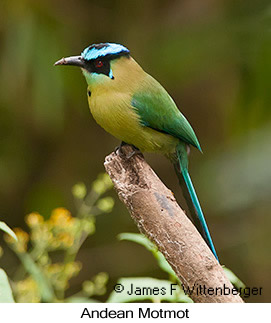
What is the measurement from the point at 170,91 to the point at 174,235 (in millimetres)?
3275

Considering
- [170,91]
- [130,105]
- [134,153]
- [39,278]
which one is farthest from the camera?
[170,91]

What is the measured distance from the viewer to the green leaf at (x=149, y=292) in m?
2.03

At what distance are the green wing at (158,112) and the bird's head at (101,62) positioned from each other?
5.3 inches

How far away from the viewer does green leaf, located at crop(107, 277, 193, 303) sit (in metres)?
2.03

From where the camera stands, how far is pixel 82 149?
530 centimetres

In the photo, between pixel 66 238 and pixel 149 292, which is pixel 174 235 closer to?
pixel 149 292

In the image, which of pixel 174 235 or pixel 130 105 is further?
pixel 130 105

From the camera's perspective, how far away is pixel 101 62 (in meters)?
2.71

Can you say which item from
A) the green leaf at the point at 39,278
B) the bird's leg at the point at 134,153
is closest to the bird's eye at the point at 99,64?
the bird's leg at the point at 134,153

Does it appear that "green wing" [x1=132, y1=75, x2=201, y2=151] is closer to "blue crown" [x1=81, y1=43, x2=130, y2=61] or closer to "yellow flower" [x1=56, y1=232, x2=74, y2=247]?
"blue crown" [x1=81, y1=43, x2=130, y2=61]

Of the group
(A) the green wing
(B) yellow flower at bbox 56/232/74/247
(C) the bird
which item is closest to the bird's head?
(C) the bird

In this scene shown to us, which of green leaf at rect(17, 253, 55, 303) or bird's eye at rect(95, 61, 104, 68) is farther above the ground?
bird's eye at rect(95, 61, 104, 68)

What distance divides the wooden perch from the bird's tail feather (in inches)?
A: 16.1

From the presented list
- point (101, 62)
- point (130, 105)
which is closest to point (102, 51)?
point (101, 62)
